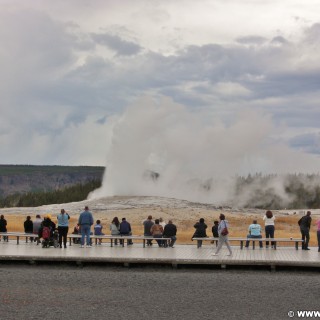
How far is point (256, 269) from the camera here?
27094 millimetres

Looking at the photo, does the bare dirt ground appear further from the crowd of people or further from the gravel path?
the gravel path

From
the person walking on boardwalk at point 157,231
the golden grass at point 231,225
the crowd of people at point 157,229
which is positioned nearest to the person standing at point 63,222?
the crowd of people at point 157,229

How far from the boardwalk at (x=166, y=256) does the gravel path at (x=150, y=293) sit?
357 mm

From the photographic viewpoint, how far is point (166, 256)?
28203mm

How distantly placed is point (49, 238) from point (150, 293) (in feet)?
36.3

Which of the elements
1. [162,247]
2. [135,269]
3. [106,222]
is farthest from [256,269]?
[106,222]

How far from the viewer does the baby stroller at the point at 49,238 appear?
31859 mm

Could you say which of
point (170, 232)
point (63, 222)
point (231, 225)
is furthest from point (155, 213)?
point (63, 222)

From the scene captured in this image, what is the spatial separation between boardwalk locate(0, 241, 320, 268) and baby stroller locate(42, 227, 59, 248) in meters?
0.43

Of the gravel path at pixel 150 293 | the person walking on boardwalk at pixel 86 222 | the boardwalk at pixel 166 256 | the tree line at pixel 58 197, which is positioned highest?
the tree line at pixel 58 197

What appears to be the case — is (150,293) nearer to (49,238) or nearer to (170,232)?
(170,232)

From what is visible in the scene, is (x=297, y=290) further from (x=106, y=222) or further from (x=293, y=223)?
(x=293, y=223)

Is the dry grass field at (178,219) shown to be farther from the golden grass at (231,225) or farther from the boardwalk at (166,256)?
the boardwalk at (166,256)

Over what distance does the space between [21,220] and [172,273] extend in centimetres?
4291
